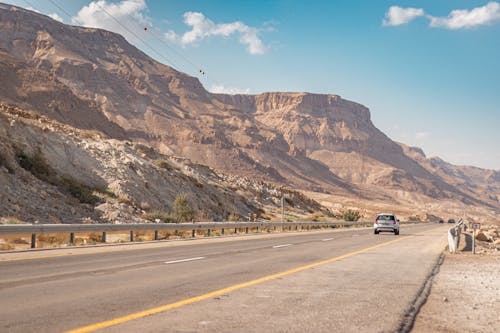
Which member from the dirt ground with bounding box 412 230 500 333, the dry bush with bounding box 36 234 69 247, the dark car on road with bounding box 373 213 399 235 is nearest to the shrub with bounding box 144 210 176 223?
the dry bush with bounding box 36 234 69 247

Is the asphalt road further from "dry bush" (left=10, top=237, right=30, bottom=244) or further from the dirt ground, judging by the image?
"dry bush" (left=10, top=237, right=30, bottom=244)

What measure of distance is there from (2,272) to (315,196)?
14761cm

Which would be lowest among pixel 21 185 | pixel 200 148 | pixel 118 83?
pixel 21 185

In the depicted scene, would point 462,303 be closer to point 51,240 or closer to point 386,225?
point 51,240

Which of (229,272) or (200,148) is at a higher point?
(200,148)

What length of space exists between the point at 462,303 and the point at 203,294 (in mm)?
3980

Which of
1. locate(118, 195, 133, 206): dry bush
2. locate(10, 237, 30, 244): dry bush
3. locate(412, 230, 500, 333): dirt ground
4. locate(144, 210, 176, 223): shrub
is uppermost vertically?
locate(118, 195, 133, 206): dry bush

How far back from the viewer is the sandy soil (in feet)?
20.4

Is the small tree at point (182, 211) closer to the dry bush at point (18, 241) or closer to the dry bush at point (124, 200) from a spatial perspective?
the dry bush at point (124, 200)

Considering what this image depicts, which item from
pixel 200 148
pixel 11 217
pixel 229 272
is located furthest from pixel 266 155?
pixel 229 272

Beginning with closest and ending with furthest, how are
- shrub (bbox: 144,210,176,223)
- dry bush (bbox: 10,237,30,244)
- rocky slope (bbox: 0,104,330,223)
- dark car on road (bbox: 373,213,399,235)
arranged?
dry bush (bbox: 10,237,30,244)
rocky slope (bbox: 0,104,330,223)
shrub (bbox: 144,210,176,223)
dark car on road (bbox: 373,213,399,235)

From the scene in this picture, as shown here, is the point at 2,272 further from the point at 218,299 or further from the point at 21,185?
the point at 21,185

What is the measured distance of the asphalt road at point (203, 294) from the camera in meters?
5.83

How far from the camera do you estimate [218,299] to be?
24.2 ft
